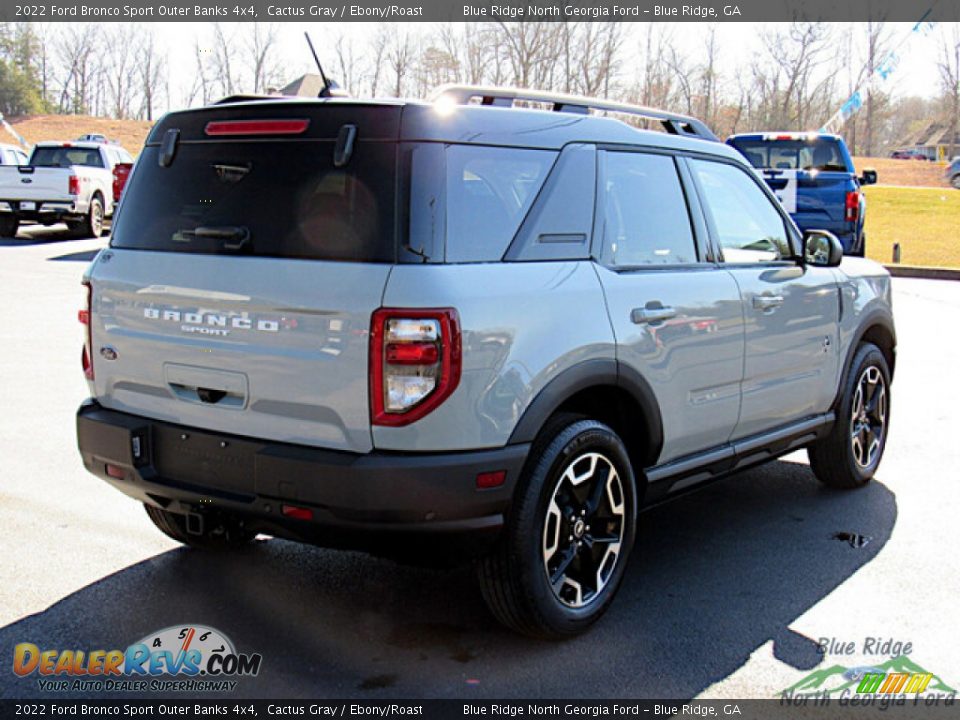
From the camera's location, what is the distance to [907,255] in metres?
22.1

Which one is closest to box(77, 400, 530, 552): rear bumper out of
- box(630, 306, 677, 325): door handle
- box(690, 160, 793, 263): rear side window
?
box(630, 306, 677, 325): door handle

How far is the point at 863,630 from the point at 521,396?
172cm

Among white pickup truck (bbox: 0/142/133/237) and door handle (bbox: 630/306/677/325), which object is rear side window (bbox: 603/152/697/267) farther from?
white pickup truck (bbox: 0/142/133/237)

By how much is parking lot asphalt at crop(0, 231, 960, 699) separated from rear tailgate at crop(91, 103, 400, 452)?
2.76 feet

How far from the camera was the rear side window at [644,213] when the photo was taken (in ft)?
13.9

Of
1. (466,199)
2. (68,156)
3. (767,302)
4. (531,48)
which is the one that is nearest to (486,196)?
(466,199)

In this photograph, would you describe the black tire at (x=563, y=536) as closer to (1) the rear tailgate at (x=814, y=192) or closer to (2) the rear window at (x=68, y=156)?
(1) the rear tailgate at (x=814, y=192)

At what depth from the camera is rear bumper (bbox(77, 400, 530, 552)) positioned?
3361 mm

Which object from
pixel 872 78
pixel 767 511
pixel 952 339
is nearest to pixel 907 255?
pixel 872 78

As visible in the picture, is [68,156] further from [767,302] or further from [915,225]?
[915,225]

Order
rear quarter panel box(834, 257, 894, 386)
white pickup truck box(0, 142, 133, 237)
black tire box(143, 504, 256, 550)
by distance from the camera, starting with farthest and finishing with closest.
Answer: white pickup truck box(0, 142, 133, 237)
rear quarter panel box(834, 257, 894, 386)
black tire box(143, 504, 256, 550)

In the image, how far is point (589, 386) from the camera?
3.87 meters

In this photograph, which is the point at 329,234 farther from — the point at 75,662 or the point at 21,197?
the point at 21,197

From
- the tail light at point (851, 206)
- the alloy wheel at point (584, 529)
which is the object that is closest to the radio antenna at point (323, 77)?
the alloy wheel at point (584, 529)
